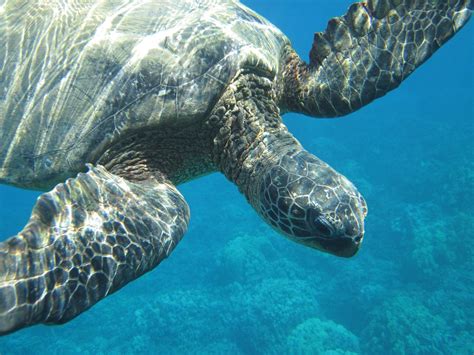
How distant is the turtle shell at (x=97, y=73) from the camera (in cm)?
333

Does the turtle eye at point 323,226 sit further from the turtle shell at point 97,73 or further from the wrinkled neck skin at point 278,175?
the turtle shell at point 97,73

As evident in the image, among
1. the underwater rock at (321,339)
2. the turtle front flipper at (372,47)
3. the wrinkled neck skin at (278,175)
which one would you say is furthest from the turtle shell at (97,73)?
the underwater rock at (321,339)

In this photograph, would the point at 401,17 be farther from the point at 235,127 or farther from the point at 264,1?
the point at 264,1

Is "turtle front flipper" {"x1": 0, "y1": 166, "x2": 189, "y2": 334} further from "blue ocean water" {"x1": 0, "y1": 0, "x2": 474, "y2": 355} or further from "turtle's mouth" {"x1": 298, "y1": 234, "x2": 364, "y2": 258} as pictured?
"blue ocean water" {"x1": 0, "y1": 0, "x2": 474, "y2": 355}

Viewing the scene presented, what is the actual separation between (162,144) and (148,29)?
1056 millimetres

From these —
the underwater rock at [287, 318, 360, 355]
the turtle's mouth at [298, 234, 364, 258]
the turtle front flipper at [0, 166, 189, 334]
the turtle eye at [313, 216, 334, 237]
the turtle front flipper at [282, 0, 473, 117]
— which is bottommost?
the underwater rock at [287, 318, 360, 355]

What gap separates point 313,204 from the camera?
3203mm

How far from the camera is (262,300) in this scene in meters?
14.4

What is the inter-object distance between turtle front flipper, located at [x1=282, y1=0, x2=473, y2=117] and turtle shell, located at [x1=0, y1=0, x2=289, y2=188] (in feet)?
2.62

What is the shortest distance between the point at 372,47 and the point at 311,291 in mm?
13168

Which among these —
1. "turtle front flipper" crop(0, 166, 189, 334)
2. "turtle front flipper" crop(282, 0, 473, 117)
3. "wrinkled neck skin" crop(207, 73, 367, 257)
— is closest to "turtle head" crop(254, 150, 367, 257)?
"wrinkled neck skin" crop(207, 73, 367, 257)

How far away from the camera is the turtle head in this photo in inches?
126

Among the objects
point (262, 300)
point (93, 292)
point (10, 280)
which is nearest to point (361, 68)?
point (93, 292)

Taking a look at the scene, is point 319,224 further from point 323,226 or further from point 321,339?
point 321,339
